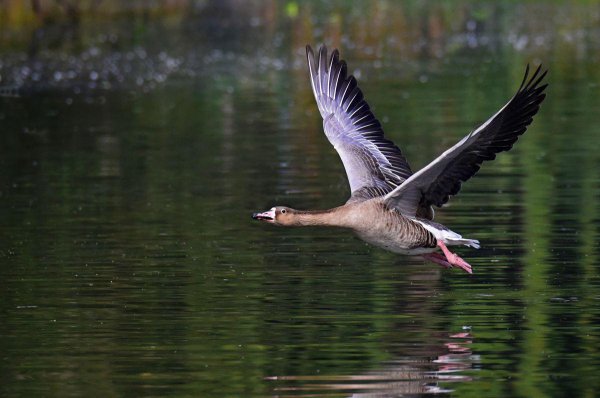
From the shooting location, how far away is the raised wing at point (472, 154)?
1230cm

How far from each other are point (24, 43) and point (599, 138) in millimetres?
26284

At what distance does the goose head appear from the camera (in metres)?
12.3

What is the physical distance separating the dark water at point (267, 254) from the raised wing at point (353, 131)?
851 mm

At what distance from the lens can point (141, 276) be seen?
45.1ft

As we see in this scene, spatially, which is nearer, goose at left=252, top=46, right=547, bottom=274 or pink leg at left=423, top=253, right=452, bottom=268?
goose at left=252, top=46, right=547, bottom=274

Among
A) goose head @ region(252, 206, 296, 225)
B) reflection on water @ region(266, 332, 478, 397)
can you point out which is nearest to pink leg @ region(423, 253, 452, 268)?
goose head @ region(252, 206, 296, 225)

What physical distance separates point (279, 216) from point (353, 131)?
273 cm

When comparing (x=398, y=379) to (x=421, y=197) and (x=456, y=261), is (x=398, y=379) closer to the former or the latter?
(x=456, y=261)

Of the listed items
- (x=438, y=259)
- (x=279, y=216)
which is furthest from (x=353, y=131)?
(x=279, y=216)

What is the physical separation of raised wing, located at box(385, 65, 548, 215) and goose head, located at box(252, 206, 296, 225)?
84 centimetres

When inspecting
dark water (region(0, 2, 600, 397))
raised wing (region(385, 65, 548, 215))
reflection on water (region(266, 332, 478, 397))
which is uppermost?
raised wing (region(385, 65, 548, 215))

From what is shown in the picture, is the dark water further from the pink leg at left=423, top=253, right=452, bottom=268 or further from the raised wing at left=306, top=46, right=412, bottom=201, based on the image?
the raised wing at left=306, top=46, right=412, bottom=201

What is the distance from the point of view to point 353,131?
48.9 ft

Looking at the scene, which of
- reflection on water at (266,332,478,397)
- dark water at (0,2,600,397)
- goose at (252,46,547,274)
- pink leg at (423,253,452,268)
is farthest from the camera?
pink leg at (423,253,452,268)
